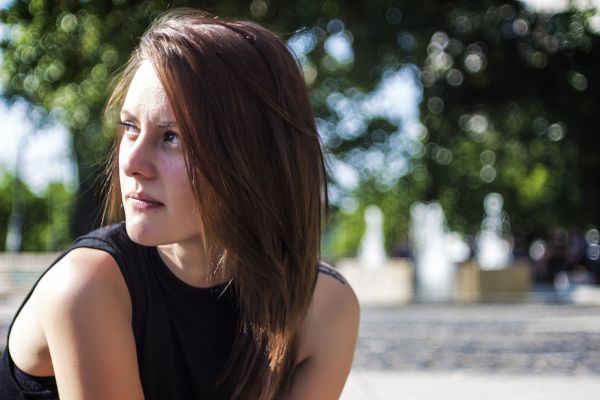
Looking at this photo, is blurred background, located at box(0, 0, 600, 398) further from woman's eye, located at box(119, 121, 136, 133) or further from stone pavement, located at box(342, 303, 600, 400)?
woman's eye, located at box(119, 121, 136, 133)

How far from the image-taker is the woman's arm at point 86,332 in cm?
181

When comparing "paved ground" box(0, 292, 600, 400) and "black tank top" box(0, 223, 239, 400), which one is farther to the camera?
"paved ground" box(0, 292, 600, 400)

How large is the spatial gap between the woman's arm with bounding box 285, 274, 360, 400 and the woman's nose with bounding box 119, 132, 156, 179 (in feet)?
1.92

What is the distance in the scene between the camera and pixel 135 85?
6.46ft

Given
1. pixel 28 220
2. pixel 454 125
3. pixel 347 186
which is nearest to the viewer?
pixel 454 125

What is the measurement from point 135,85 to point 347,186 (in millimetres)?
26925

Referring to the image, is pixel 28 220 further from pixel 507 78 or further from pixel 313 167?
pixel 313 167

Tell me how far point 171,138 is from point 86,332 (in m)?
0.44

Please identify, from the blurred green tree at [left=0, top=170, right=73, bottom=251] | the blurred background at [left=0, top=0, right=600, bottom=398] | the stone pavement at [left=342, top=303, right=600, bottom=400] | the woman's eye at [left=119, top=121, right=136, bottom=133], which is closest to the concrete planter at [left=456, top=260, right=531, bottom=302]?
the blurred background at [left=0, top=0, right=600, bottom=398]

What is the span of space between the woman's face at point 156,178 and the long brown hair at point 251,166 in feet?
0.12

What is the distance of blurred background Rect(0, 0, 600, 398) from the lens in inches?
550

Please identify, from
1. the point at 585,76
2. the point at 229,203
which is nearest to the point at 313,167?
the point at 229,203

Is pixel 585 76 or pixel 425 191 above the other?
pixel 585 76

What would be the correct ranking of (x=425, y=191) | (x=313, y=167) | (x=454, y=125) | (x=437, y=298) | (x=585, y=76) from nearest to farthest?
(x=313, y=167)
(x=585, y=76)
(x=437, y=298)
(x=454, y=125)
(x=425, y=191)
